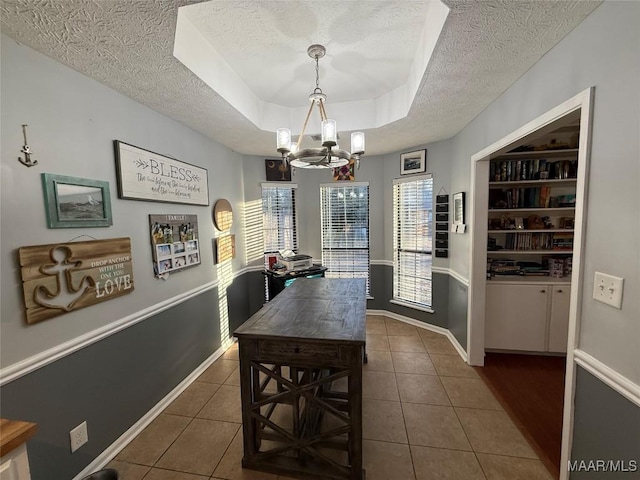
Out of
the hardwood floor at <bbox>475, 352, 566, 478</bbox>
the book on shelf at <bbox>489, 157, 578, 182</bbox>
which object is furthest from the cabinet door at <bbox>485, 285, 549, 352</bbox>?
the book on shelf at <bbox>489, 157, 578, 182</bbox>

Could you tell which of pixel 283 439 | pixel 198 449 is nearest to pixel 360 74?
pixel 283 439

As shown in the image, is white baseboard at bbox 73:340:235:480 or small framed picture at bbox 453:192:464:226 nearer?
white baseboard at bbox 73:340:235:480

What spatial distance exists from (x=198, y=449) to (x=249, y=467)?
404mm

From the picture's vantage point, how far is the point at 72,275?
58.1 inches

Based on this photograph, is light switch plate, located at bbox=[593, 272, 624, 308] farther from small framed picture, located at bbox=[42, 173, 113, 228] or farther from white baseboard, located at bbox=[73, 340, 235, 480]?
white baseboard, located at bbox=[73, 340, 235, 480]

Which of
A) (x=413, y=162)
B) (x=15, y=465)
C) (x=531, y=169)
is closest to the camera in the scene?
(x=15, y=465)

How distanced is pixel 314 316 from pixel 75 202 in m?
1.57

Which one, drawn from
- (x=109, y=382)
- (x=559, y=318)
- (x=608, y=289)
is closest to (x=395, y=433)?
(x=608, y=289)

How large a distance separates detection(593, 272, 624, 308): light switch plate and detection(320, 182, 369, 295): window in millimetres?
2828

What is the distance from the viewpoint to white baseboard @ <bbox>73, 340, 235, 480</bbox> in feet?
5.27

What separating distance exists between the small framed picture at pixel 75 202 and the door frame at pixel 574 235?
2.63 metres

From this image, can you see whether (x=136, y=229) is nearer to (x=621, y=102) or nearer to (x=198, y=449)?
(x=198, y=449)

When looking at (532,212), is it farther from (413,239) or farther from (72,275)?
(72,275)

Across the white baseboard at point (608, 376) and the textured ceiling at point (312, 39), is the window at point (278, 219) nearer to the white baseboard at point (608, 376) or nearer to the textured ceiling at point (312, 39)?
the textured ceiling at point (312, 39)
